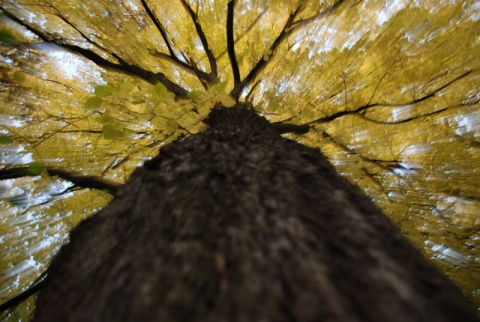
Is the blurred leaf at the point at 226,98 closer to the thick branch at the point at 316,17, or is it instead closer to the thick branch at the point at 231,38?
the thick branch at the point at 231,38

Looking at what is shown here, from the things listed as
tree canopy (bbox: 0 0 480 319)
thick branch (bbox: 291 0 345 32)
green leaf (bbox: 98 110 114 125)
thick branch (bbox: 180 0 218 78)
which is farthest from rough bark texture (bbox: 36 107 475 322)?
thick branch (bbox: 291 0 345 32)

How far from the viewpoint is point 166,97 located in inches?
61.7

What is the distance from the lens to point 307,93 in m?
3.42

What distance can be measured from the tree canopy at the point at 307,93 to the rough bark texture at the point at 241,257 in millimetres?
2023

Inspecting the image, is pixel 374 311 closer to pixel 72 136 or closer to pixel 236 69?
pixel 236 69

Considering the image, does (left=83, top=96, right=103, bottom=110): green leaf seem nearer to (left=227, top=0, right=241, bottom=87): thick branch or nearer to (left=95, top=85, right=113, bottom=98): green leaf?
(left=95, top=85, right=113, bottom=98): green leaf

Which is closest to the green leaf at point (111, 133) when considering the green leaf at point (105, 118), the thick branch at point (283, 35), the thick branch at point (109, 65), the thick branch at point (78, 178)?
the green leaf at point (105, 118)

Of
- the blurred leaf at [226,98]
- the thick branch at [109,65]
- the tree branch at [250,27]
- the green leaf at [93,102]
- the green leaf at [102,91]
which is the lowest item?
the green leaf at [93,102]

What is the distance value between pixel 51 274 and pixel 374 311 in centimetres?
110

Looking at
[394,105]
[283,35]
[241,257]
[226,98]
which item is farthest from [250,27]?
[241,257]

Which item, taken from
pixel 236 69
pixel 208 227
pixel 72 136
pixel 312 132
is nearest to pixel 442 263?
pixel 312 132

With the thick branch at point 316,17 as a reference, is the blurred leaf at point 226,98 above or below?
below

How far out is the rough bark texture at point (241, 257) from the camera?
49 cm

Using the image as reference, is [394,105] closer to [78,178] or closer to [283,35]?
[283,35]
